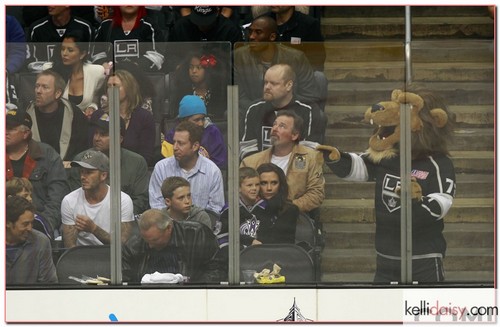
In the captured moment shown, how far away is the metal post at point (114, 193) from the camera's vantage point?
36.7ft

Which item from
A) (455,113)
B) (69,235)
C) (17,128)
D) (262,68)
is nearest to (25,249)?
(69,235)

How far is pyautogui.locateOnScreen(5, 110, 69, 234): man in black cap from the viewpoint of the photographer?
11227 millimetres

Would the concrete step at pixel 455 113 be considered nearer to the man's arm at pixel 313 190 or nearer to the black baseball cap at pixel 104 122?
the man's arm at pixel 313 190

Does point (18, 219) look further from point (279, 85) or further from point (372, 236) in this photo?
point (372, 236)

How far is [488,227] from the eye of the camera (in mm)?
11266

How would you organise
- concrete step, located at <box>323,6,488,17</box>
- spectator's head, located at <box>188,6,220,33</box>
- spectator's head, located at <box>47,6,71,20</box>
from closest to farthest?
spectator's head, located at <box>188,6,220,33</box>
spectator's head, located at <box>47,6,71,20</box>
concrete step, located at <box>323,6,488,17</box>

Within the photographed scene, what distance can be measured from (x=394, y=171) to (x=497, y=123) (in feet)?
2.92

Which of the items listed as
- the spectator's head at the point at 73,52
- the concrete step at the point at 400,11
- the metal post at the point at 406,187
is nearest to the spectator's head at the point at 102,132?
the spectator's head at the point at 73,52

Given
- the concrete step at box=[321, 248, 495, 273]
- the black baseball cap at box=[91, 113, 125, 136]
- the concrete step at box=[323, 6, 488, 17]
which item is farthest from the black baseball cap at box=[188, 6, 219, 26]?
the concrete step at box=[321, 248, 495, 273]

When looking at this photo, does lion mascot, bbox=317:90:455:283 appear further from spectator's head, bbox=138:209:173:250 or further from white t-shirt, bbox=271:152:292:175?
spectator's head, bbox=138:209:173:250

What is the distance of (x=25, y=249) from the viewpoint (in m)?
11.3

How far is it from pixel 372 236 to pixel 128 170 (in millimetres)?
1949

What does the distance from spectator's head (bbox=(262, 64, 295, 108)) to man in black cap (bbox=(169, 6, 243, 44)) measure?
0.97 meters

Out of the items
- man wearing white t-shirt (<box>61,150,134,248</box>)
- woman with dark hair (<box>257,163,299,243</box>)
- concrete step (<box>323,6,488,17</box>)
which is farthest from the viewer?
→ concrete step (<box>323,6,488,17</box>)
